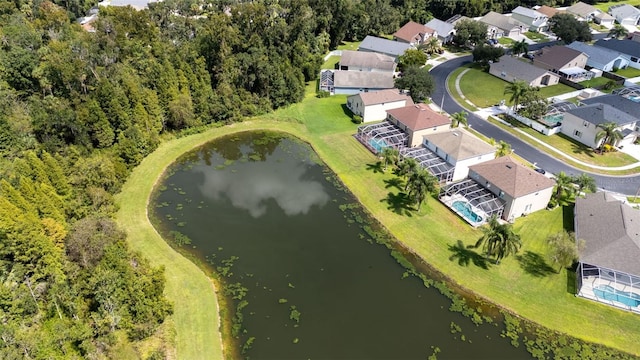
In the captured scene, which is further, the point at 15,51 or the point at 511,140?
the point at 511,140

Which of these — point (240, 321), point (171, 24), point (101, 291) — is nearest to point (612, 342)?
point (240, 321)

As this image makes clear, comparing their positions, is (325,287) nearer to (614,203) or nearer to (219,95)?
(614,203)

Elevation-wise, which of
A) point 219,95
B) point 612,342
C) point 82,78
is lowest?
point 612,342

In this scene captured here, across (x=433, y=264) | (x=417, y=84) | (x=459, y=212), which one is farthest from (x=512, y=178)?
(x=417, y=84)

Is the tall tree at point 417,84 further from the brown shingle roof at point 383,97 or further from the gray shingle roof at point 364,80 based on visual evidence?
the gray shingle roof at point 364,80

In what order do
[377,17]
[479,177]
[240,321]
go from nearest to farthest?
[240,321]
[479,177]
[377,17]

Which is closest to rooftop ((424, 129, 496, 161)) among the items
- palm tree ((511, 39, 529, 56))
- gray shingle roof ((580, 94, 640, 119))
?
gray shingle roof ((580, 94, 640, 119))

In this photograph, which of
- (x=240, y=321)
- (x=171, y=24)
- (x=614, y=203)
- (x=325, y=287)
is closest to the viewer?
(x=240, y=321)
